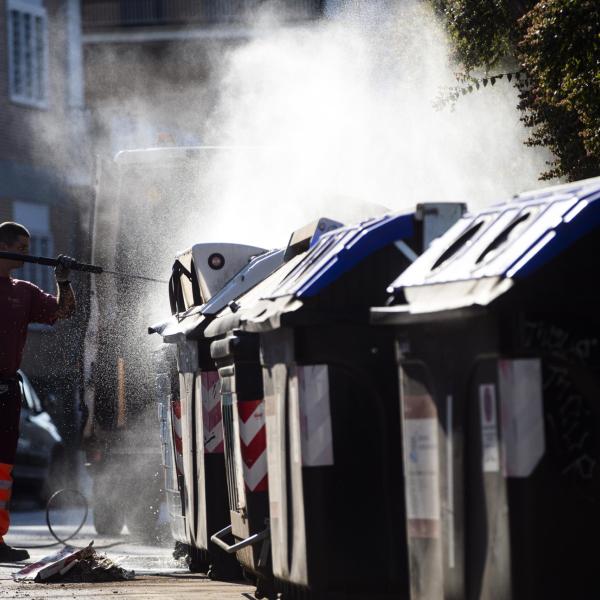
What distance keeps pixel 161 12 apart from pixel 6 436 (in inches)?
1046

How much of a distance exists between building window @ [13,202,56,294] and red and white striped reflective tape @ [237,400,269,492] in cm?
2295

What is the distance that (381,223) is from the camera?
22.4ft

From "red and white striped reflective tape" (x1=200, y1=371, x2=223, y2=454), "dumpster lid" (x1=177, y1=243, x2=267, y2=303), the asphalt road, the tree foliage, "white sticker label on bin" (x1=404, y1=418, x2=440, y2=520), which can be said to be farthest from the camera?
the tree foliage

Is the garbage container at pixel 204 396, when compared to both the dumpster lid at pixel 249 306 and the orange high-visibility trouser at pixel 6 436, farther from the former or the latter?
the orange high-visibility trouser at pixel 6 436

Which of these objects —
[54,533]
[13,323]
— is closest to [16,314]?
[13,323]

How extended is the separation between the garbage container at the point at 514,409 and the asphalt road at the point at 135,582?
2543 mm

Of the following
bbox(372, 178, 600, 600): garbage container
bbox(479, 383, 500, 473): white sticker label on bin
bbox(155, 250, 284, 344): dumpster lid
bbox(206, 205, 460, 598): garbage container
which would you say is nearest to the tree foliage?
bbox(155, 250, 284, 344): dumpster lid

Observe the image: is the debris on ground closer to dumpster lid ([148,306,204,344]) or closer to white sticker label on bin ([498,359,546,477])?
dumpster lid ([148,306,204,344])

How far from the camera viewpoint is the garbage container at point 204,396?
29.0ft

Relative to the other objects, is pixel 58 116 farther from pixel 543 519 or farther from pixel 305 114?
pixel 543 519

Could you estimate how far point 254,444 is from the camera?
25.2 ft

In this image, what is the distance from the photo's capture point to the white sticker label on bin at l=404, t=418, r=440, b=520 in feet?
18.9

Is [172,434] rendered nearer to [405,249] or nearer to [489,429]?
[405,249]

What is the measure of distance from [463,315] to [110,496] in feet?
29.3
